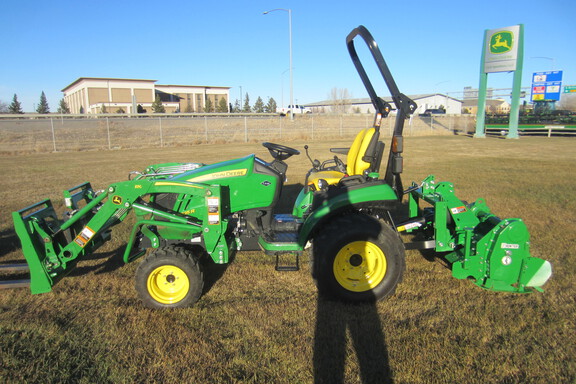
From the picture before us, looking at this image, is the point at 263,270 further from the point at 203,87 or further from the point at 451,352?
the point at 203,87

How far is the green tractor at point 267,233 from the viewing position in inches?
137

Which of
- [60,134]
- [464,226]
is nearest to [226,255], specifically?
[464,226]

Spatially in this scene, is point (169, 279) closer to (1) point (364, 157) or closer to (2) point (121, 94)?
(1) point (364, 157)

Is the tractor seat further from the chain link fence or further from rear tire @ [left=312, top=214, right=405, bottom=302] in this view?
the chain link fence

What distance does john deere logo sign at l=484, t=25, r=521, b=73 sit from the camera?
1020 inches

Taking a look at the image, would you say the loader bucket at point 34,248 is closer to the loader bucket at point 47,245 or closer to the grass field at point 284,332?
the loader bucket at point 47,245

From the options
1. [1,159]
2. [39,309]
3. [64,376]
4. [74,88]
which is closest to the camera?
[64,376]

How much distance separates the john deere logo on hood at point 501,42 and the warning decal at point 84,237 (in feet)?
96.0

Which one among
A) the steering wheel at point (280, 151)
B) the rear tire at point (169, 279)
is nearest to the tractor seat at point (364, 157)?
the steering wheel at point (280, 151)

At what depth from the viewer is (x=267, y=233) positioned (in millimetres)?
3961


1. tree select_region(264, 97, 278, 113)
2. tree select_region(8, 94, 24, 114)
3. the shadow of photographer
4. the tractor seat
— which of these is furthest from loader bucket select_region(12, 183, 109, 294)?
tree select_region(264, 97, 278, 113)

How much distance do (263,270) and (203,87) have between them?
8619 cm

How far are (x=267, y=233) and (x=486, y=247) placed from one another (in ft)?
6.52

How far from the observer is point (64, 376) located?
105 inches
